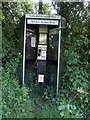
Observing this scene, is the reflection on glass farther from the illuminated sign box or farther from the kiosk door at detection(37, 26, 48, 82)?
the illuminated sign box

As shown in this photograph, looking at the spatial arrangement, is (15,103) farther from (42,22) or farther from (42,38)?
(42,38)

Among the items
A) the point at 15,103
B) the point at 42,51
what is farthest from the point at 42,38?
the point at 15,103

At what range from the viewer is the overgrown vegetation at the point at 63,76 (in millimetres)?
4590

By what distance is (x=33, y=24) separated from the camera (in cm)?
581

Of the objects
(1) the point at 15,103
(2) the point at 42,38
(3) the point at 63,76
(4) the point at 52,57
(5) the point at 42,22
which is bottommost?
(1) the point at 15,103

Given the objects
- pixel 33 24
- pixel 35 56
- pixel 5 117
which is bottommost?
pixel 5 117

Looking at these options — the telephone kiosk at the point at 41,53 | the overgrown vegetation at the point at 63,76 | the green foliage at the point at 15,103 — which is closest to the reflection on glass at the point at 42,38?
the telephone kiosk at the point at 41,53

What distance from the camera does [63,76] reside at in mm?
5270

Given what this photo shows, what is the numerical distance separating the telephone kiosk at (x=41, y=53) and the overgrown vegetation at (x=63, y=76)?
9.1 inches

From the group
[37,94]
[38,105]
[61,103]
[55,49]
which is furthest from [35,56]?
[61,103]

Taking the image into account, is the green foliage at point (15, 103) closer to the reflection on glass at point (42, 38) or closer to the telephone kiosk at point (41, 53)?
the telephone kiosk at point (41, 53)

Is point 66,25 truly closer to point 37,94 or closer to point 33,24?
point 33,24

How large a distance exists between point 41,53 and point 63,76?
3.35ft

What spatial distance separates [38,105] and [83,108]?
0.92 m
